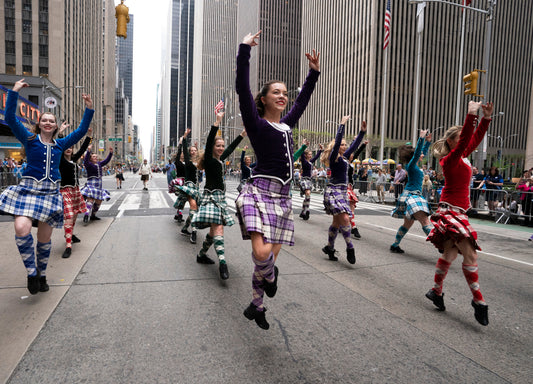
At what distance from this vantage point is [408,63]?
71812mm

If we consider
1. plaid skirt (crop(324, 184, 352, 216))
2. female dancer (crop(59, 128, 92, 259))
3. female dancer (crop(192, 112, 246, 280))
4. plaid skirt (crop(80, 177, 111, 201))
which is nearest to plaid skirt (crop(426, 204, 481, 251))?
plaid skirt (crop(324, 184, 352, 216))

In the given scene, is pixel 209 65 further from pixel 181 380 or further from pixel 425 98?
pixel 181 380

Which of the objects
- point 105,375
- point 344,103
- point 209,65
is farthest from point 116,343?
point 209,65

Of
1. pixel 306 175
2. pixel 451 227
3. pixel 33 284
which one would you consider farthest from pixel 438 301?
pixel 306 175

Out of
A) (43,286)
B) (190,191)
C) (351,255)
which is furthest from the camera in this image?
(190,191)

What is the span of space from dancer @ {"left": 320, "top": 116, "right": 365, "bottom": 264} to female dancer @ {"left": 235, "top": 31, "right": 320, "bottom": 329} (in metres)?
2.65

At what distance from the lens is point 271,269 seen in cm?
292

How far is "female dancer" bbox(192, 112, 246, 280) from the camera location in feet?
16.8

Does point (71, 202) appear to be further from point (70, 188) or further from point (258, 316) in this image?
point (258, 316)

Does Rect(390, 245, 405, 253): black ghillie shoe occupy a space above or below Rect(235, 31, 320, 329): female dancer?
below

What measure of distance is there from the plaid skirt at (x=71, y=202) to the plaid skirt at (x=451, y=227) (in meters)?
5.91

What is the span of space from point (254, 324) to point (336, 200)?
2995mm

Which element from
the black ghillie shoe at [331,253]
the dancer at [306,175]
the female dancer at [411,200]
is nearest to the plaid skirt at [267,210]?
the black ghillie shoe at [331,253]

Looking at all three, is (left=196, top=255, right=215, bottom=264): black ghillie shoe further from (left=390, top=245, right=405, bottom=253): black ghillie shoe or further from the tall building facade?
the tall building facade
